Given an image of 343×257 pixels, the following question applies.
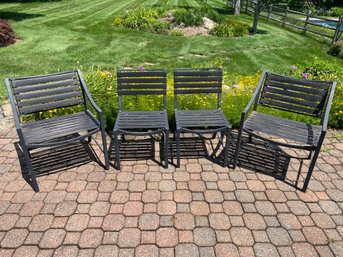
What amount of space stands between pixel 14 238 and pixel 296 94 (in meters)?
4.42

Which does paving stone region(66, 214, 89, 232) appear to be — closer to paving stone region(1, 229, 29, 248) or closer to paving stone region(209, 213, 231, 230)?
paving stone region(1, 229, 29, 248)

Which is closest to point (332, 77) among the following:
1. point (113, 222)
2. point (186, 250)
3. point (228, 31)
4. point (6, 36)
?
point (186, 250)

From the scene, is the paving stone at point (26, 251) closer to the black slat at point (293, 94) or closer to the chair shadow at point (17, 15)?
the black slat at point (293, 94)

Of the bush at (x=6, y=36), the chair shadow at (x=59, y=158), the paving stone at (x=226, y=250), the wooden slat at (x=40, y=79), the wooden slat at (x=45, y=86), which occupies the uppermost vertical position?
the wooden slat at (x=40, y=79)

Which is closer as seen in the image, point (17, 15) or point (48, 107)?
point (48, 107)

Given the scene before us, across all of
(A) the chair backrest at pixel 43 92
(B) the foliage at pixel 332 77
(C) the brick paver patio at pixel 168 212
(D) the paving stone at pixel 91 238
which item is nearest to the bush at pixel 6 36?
(A) the chair backrest at pixel 43 92

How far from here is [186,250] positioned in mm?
3096

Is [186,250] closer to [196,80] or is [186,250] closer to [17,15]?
[196,80]

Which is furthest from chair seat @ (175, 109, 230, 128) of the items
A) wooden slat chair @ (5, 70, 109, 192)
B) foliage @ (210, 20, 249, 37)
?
foliage @ (210, 20, 249, 37)

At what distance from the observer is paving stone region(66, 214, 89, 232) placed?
10.9 ft

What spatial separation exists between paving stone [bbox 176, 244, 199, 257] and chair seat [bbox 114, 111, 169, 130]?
5.69 ft

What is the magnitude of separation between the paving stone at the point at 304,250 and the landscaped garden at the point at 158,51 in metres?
2.68

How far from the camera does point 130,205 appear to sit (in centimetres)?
366

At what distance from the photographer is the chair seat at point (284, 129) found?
3920 millimetres
